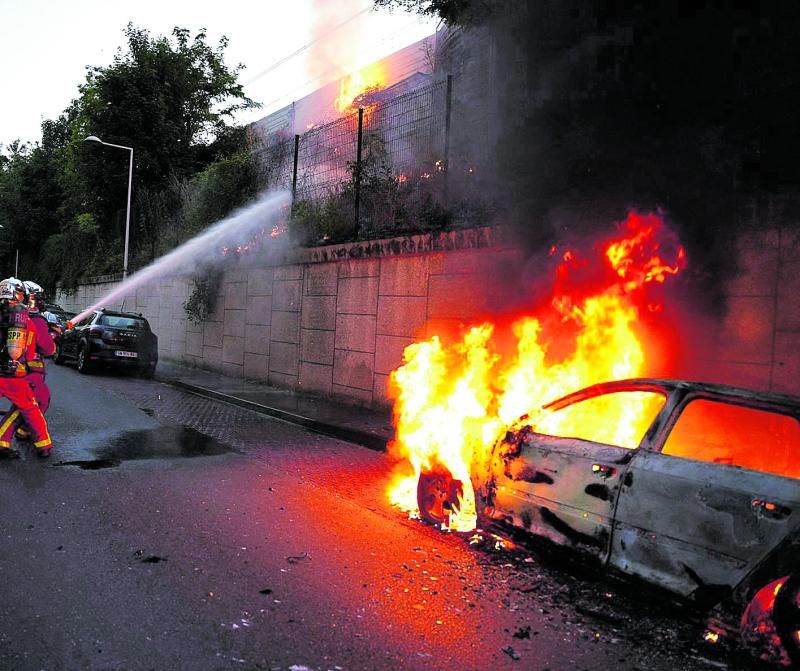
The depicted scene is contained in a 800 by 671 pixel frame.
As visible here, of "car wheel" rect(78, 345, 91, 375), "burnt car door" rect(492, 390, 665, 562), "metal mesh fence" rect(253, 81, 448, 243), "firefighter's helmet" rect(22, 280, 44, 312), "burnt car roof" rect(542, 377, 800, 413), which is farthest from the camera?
"car wheel" rect(78, 345, 91, 375)

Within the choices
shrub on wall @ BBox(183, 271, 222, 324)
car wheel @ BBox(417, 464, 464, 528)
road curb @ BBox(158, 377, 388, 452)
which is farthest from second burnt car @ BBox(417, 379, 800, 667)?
shrub on wall @ BBox(183, 271, 222, 324)

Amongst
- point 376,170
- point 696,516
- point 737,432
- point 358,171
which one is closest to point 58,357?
point 358,171

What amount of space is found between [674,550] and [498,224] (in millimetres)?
6039

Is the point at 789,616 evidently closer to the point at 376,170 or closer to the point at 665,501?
the point at 665,501

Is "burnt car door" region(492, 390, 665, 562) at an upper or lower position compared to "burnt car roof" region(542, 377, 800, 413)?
lower

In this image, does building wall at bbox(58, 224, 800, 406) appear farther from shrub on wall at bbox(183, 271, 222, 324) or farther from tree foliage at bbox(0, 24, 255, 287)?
tree foliage at bbox(0, 24, 255, 287)

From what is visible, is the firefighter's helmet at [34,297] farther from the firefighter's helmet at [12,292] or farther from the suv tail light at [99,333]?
the suv tail light at [99,333]

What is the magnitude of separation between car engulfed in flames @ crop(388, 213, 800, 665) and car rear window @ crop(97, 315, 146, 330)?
10343mm

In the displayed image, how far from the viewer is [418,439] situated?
17.4 feet

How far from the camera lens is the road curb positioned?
27.8ft

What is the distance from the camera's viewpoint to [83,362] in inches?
599

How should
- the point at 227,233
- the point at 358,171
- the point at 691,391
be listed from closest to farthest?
the point at 691,391 → the point at 358,171 → the point at 227,233

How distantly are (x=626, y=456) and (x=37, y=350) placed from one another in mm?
6447

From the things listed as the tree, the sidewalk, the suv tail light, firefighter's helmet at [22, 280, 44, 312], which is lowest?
the sidewalk
